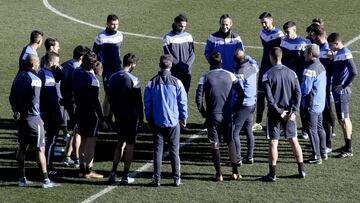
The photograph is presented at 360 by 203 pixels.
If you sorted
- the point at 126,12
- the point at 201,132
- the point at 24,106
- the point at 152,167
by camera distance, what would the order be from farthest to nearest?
the point at 126,12, the point at 201,132, the point at 152,167, the point at 24,106

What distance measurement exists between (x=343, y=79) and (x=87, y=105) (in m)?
4.45

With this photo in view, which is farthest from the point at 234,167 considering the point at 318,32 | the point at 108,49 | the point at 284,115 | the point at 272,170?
the point at 108,49

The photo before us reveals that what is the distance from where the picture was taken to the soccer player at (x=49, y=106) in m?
15.2

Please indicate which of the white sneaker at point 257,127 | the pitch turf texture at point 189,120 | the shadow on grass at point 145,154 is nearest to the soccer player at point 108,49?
the shadow on grass at point 145,154

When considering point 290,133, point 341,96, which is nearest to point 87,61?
point 290,133

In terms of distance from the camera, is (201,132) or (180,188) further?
(201,132)

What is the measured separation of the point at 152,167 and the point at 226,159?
52.7 inches

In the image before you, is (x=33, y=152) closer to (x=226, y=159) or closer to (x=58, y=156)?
(x=58, y=156)

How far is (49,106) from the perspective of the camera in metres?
15.3

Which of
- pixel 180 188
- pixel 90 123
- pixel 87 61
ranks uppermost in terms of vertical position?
pixel 87 61

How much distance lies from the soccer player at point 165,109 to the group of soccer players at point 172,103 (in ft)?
0.05

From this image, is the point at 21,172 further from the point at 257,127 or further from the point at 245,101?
the point at 257,127

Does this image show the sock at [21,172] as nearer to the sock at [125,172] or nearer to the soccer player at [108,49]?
the sock at [125,172]

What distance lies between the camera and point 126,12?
26703 mm
